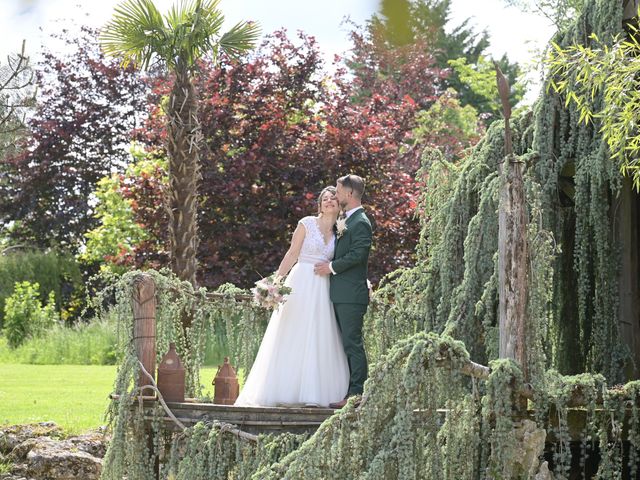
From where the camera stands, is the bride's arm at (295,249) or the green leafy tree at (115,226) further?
the green leafy tree at (115,226)

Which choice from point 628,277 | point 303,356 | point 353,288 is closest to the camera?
point 353,288

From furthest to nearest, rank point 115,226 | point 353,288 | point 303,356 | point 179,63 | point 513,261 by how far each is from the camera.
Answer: point 115,226, point 179,63, point 303,356, point 353,288, point 513,261

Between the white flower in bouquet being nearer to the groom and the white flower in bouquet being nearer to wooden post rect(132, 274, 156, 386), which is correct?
the groom

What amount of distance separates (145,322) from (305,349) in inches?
43.3

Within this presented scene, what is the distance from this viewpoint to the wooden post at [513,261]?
5.04 m

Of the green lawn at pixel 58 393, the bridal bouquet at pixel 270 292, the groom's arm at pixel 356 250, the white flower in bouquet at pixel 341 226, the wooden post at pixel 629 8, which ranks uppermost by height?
the wooden post at pixel 629 8

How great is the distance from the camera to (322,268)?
22.3ft

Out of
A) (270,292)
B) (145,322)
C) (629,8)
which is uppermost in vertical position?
(629,8)

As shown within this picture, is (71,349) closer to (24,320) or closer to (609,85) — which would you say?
(24,320)

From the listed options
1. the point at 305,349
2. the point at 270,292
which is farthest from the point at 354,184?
the point at 305,349

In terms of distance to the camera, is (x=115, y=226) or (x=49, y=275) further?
(x=49, y=275)

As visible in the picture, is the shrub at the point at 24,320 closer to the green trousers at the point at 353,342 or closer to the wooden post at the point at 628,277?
the green trousers at the point at 353,342

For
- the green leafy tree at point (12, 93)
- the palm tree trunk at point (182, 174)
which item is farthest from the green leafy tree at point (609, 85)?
the green leafy tree at point (12, 93)

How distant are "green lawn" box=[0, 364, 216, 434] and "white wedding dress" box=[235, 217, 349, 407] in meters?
1.72
